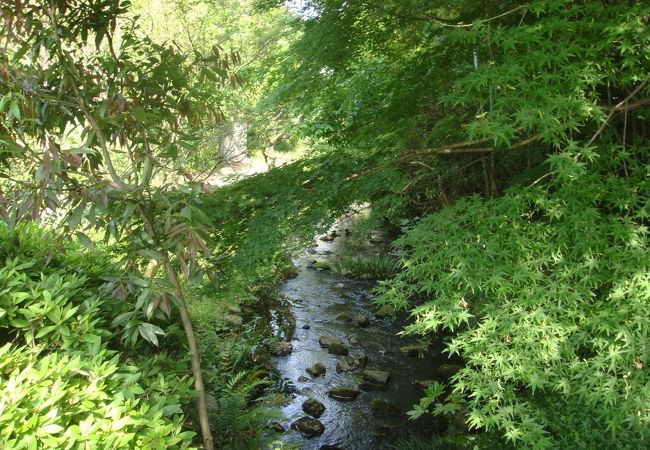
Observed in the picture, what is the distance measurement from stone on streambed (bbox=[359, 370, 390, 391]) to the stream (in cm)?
2

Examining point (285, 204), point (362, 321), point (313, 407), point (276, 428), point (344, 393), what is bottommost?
point (362, 321)

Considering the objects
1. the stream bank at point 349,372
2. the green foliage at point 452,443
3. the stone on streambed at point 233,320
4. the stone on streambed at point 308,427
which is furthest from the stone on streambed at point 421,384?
the stone on streambed at point 233,320

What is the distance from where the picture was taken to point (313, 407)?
4.77 metres

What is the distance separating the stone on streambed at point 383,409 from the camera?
185 inches

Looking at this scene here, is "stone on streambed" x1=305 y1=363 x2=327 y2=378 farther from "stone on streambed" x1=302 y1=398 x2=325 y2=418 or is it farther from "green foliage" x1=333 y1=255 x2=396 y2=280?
"green foliage" x1=333 y1=255 x2=396 y2=280

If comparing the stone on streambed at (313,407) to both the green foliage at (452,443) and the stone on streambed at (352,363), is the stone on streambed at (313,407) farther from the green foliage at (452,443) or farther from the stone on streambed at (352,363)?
the green foliage at (452,443)

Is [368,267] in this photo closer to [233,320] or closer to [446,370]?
[233,320]

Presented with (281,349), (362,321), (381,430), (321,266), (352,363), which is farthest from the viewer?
(321,266)

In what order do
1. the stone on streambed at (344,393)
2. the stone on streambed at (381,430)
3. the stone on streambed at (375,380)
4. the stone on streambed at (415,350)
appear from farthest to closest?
the stone on streambed at (415,350) → the stone on streambed at (375,380) → the stone on streambed at (344,393) → the stone on streambed at (381,430)

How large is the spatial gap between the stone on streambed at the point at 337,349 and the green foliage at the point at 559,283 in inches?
153

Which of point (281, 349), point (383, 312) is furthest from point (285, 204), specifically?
point (383, 312)

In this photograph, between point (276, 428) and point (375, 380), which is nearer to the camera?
point (276, 428)

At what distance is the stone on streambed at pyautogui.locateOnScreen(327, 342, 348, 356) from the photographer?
231 inches

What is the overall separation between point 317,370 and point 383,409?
0.99 metres
